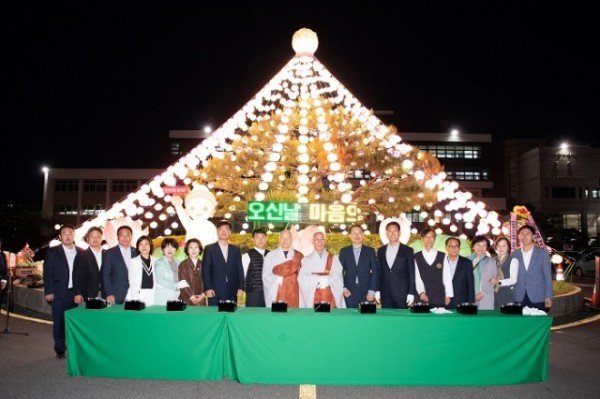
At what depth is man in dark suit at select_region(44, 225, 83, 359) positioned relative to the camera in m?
5.59

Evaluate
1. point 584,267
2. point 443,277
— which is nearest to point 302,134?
point 443,277

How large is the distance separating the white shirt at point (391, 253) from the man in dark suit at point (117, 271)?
313 centimetres

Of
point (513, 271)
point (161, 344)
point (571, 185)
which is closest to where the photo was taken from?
point (161, 344)

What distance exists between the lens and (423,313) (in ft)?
15.0

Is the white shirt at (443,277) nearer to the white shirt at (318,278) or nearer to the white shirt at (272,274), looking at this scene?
the white shirt at (318,278)

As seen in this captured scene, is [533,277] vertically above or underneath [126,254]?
underneath

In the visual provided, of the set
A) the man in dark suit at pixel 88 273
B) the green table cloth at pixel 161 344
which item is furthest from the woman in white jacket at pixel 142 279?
the green table cloth at pixel 161 344

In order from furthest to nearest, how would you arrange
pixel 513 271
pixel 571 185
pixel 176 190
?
pixel 571 185 → pixel 176 190 → pixel 513 271

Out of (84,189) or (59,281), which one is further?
(84,189)

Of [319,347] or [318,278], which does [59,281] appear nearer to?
[318,278]

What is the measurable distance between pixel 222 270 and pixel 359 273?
1.69m

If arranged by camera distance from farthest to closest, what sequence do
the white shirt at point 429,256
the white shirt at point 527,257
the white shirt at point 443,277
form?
1. the white shirt at point 429,256
2. the white shirt at point 443,277
3. the white shirt at point 527,257

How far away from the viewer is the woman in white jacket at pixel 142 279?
558 centimetres

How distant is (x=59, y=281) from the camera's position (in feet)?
18.6
